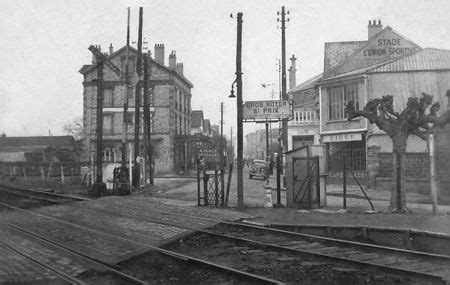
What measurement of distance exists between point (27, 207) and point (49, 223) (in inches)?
226

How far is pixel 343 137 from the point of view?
93.1 ft

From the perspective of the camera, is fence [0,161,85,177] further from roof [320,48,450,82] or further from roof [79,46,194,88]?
roof [320,48,450,82]

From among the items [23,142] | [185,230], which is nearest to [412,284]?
[185,230]

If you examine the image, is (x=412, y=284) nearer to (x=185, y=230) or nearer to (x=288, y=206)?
(x=185, y=230)

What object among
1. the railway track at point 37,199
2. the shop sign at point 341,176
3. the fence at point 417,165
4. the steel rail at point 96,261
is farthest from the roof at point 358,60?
the steel rail at point 96,261

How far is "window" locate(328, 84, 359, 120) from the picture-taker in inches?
1107

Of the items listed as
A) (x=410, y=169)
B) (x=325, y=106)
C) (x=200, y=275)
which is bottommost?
(x=200, y=275)

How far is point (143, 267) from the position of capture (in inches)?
318

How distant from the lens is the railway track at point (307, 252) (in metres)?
7.40

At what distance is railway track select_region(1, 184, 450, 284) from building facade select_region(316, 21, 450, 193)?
12827 millimetres

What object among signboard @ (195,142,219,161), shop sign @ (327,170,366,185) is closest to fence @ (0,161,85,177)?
shop sign @ (327,170,366,185)

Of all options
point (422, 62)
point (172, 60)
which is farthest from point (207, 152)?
point (172, 60)

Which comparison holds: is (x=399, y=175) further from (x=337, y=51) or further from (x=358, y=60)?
(x=337, y=51)

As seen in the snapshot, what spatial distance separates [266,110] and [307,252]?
850 cm
